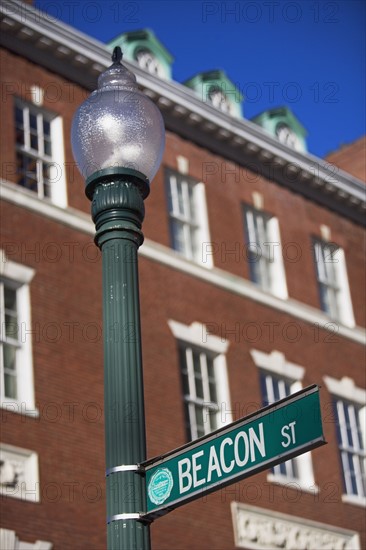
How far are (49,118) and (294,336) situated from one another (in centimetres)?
685

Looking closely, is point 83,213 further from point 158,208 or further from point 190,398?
point 190,398

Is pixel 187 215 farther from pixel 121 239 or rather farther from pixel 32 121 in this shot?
pixel 121 239

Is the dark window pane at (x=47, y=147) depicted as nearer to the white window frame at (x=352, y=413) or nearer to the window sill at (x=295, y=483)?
the window sill at (x=295, y=483)

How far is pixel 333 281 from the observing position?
24.9 metres

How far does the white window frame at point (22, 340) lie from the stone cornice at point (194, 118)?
461 centimetres

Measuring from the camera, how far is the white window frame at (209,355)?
64.2ft

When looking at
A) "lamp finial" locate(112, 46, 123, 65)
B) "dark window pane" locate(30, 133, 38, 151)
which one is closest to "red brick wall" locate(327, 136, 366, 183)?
"dark window pane" locate(30, 133, 38, 151)

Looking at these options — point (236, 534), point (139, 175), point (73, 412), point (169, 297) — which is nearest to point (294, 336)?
point (169, 297)

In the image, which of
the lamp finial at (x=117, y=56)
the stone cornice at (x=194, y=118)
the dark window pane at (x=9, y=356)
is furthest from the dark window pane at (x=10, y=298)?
the lamp finial at (x=117, y=56)

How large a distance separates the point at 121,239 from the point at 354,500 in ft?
53.6

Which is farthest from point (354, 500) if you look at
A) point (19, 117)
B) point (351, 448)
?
point (19, 117)

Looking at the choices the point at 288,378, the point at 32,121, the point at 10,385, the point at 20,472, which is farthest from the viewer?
the point at 288,378

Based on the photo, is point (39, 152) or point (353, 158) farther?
point (353, 158)

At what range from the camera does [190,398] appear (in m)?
19.4
